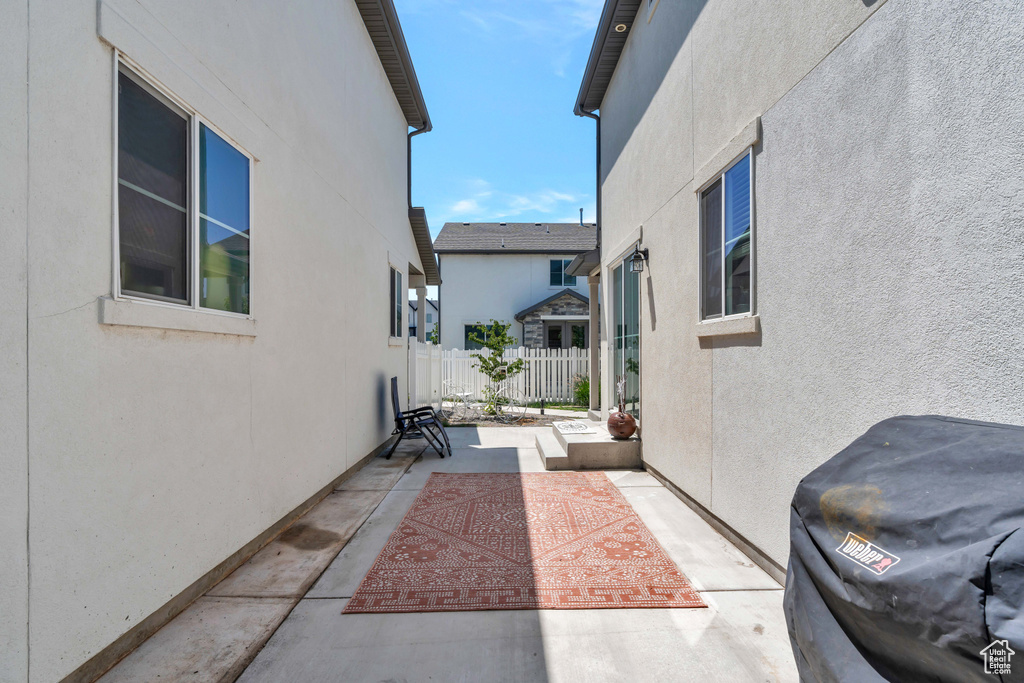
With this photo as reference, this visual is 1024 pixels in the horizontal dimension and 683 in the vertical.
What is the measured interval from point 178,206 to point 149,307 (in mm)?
727

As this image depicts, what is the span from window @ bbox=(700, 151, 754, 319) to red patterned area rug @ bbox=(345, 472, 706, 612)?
1986 millimetres

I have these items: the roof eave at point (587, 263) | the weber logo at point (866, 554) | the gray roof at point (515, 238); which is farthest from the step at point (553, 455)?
the gray roof at point (515, 238)

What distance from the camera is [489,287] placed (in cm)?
1981

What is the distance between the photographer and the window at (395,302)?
28.3 ft

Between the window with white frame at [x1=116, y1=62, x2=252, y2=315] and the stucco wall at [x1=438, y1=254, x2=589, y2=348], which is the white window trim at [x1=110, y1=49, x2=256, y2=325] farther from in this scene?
the stucco wall at [x1=438, y1=254, x2=589, y2=348]

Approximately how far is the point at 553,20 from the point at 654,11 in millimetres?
2808

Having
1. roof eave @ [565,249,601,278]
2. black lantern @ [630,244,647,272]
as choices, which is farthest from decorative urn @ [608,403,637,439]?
roof eave @ [565,249,601,278]

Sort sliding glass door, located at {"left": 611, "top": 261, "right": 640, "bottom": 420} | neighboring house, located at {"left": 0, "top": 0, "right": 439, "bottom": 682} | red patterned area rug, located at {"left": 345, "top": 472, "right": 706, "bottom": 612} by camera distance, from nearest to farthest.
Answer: neighboring house, located at {"left": 0, "top": 0, "right": 439, "bottom": 682}
red patterned area rug, located at {"left": 345, "top": 472, "right": 706, "bottom": 612}
sliding glass door, located at {"left": 611, "top": 261, "right": 640, "bottom": 420}

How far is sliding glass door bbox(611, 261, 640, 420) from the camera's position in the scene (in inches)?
270

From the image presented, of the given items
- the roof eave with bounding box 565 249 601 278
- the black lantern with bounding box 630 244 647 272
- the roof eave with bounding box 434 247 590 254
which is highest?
the roof eave with bounding box 434 247 590 254

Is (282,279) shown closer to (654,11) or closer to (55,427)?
(55,427)

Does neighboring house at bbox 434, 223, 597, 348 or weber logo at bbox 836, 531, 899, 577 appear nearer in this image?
weber logo at bbox 836, 531, 899, 577

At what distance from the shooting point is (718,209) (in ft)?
14.0

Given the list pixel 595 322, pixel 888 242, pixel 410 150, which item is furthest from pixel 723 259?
pixel 410 150
